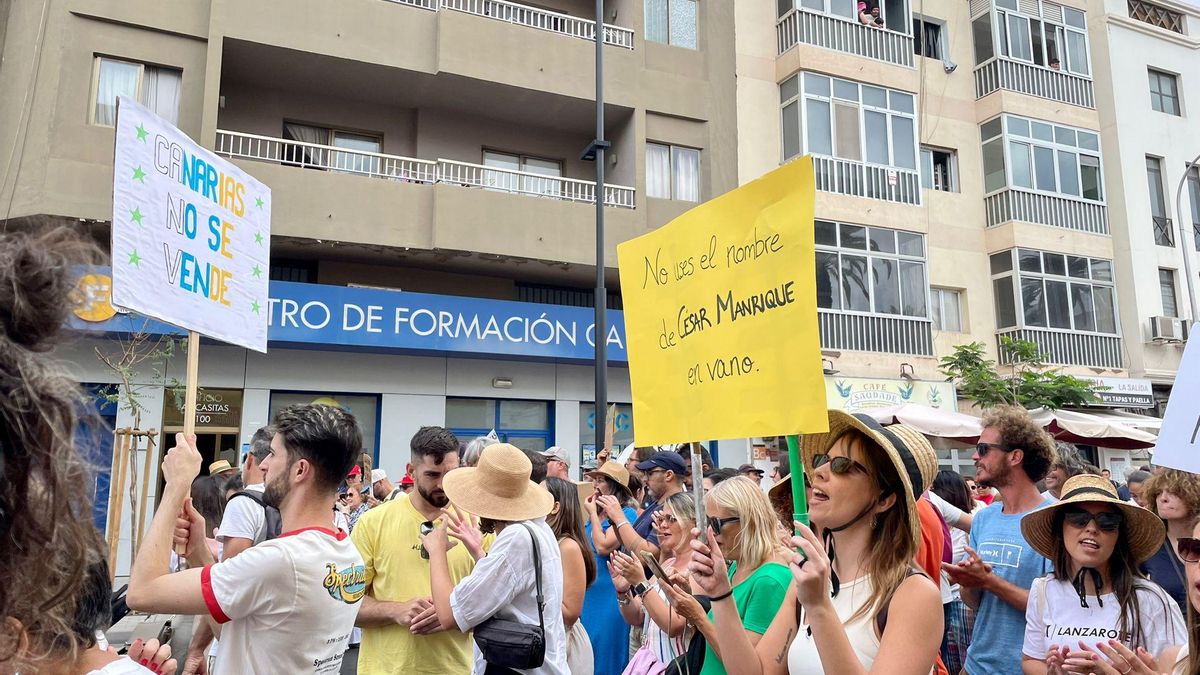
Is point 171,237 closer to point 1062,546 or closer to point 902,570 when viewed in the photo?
point 902,570

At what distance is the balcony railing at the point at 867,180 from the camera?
19100 mm

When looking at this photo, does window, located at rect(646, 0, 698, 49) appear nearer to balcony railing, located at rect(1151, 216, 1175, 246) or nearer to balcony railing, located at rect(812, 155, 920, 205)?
balcony railing, located at rect(812, 155, 920, 205)

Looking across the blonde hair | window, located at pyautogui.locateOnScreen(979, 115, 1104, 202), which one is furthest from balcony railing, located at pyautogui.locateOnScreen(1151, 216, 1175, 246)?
the blonde hair

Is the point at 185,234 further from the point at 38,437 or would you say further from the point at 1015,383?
the point at 1015,383

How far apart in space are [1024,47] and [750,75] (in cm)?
828

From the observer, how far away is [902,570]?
2.54 meters

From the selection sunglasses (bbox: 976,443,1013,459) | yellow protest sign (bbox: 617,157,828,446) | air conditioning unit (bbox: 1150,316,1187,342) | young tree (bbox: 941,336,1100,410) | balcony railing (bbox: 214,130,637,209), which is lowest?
sunglasses (bbox: 976,443,1013,459)

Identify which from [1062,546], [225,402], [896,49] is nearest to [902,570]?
Answer: [1062,546]

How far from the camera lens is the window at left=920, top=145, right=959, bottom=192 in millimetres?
21484

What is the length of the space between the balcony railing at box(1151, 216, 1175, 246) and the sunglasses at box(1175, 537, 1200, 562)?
79.1 feet

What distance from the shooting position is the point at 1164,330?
21500mm

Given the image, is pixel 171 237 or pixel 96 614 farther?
pixel 171 237

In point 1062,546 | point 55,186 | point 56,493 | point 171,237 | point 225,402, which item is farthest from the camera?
point 225,402

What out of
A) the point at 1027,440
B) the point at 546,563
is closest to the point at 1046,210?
the point at 1027,440
